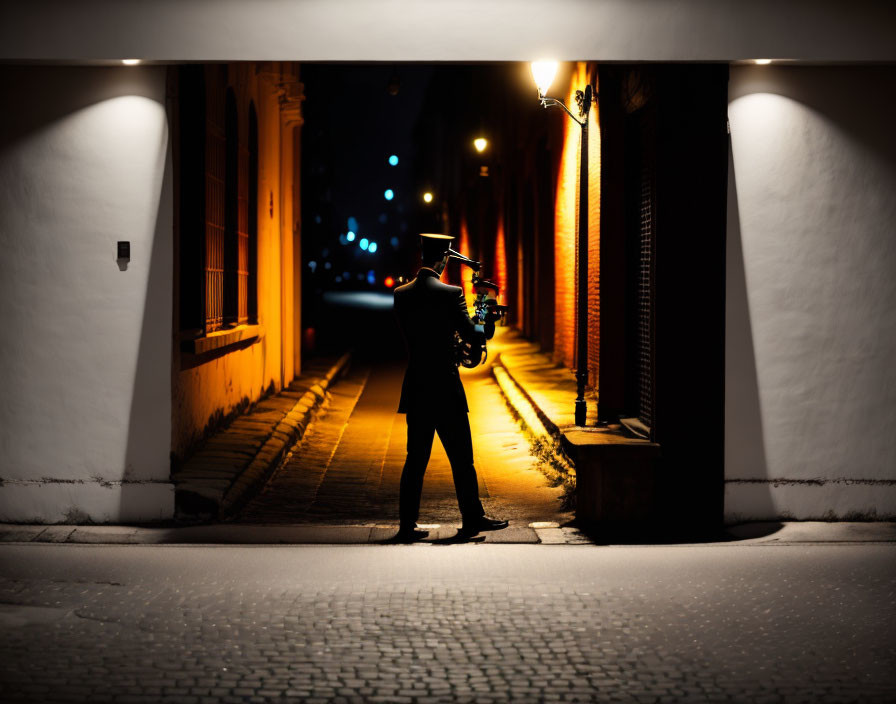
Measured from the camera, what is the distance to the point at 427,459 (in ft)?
27.8

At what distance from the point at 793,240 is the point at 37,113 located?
215 inches

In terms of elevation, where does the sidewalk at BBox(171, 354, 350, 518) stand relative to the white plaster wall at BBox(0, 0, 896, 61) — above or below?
below

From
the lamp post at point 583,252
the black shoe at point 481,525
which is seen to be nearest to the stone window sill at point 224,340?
the black shoe at point 481,525

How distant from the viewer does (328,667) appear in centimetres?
547

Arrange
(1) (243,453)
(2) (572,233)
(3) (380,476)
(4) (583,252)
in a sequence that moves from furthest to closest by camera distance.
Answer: (2) (572,233) < (4) (583,252) < (3) (380,476) < (1) (243,453)

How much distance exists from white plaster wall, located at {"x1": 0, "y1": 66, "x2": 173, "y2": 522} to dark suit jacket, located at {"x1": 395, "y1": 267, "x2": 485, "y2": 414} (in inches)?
69.6

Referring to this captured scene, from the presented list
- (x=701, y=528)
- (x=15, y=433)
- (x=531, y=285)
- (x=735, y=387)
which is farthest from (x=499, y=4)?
(x=531, y=285)

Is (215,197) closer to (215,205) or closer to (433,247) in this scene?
(215,205)

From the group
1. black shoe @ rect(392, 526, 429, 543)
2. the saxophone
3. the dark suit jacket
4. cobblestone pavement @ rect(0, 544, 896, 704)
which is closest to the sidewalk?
cobblestone pavement @ rect(0, 544, 896, 704)

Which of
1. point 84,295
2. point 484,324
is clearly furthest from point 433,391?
point 84,295

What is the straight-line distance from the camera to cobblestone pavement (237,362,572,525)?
9.73 metres

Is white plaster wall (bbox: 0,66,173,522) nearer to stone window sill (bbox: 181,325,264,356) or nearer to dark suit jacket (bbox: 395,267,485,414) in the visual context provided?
stone window sill (bbox: 181,325,264,356)

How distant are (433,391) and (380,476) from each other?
3.26m

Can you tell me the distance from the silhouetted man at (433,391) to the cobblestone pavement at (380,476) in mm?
967
